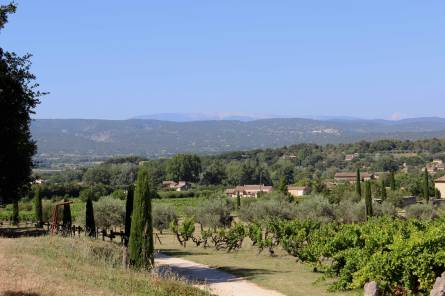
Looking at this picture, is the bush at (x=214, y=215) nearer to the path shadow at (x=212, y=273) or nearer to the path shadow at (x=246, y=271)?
the path shadow at (x=212, y=273)

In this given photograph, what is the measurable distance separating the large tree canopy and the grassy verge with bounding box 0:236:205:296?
4.74 m

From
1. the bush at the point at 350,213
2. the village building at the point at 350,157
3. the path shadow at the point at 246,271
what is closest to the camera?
the path shadow at the point at 246,271

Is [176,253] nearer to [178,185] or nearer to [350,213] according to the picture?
[350,213]

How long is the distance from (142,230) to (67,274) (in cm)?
627

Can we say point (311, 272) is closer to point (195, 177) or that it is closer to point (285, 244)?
point (285, 244)

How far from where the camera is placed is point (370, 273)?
50.7 feet

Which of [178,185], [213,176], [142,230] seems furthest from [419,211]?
[213,176]

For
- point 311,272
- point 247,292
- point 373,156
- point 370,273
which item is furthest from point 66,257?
point 373,156

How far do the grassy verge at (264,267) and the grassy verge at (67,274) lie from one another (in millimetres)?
5071

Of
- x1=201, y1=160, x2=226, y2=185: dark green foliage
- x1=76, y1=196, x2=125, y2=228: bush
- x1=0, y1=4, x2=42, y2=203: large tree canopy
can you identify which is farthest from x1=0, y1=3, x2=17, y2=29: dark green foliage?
x1=201, y1=160, x2=226, y2=185: dark green foliage

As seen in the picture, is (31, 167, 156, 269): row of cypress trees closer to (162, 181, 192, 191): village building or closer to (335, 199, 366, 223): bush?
(335, 199, 366, 223): bush

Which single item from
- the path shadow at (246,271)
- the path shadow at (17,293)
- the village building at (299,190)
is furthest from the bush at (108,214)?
the village building at (299,190)

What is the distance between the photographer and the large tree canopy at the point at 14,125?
68.0ft

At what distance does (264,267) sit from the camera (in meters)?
23.6
